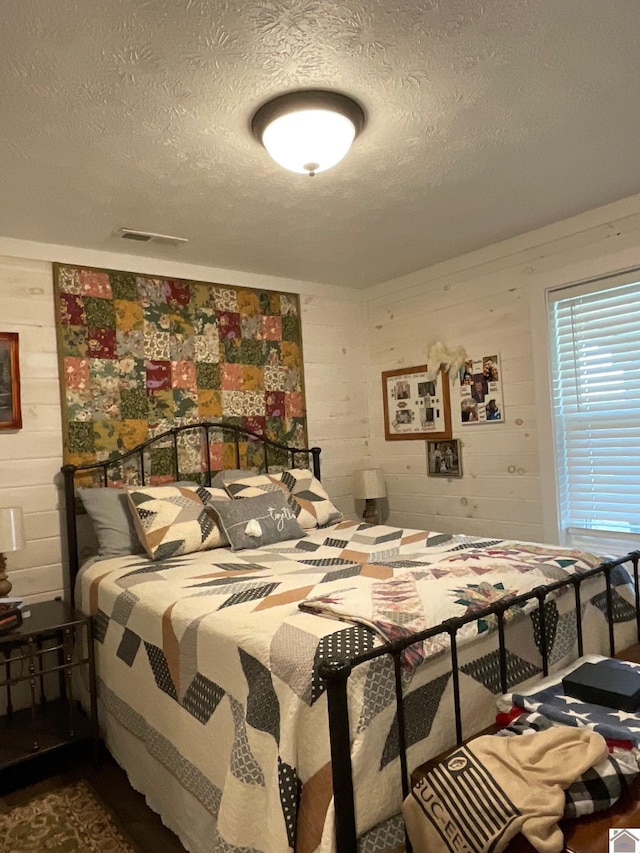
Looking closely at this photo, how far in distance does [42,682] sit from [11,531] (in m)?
0.81

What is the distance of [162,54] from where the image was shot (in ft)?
5.15

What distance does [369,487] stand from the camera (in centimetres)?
386

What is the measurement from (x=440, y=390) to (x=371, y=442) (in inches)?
30.0

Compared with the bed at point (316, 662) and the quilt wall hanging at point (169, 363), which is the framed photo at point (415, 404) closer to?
the quilt wall hanging at point (169, 363)

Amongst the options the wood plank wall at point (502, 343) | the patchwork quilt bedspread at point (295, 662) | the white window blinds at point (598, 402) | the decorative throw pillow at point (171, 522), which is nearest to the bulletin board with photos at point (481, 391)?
the wood plank wall at point (502, 343)

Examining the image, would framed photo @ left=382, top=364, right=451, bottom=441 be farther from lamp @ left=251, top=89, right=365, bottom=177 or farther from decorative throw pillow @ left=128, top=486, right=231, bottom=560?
lamp @ left=251, top=89, right=365, bottom=177

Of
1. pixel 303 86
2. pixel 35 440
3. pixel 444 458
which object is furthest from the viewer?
pixel 444 458

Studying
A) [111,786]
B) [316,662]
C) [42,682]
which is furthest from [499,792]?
[42,682]

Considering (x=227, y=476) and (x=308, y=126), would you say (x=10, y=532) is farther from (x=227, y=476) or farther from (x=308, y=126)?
(x=308, y=126)

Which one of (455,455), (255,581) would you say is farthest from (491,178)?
(255,581)

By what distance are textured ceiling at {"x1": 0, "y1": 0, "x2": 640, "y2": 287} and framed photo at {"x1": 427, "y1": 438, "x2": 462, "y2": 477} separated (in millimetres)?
1305

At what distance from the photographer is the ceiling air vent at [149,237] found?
284 centimetres

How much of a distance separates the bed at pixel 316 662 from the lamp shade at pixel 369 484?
118 centimetres

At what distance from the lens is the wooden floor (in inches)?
75.7
